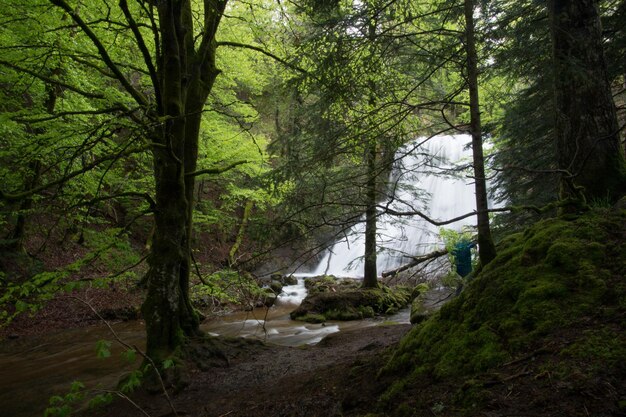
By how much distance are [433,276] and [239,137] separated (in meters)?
7.61

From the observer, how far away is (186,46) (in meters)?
5.78

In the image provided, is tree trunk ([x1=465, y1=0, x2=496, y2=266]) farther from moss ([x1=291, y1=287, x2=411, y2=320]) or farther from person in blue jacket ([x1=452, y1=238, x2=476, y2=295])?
moss ([x1=291, y1=287, x2=411, y2=320])

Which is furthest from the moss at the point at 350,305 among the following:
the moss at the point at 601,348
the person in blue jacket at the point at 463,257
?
the moss at the point at 601,348

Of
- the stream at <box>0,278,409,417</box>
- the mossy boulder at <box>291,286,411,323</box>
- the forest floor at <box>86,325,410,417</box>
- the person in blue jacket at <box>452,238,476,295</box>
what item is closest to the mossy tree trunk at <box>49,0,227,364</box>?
the forest floor at <box>86,325,410,417</box>

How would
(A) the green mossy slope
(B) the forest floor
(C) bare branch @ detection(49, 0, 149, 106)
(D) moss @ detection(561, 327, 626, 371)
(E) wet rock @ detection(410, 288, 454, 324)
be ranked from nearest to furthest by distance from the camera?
(D) moss @ detection(561, 327, 626, 371) → (A) the green mossy slope → (B) the forest floor → (C) bare branch @ detection(49, 0, 149, 106) → (E) wet rock @ detection(410, 288, 454, 324)

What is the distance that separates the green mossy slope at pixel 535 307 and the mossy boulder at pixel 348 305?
749cm

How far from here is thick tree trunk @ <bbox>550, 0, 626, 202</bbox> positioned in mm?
3467

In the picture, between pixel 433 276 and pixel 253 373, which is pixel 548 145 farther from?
pixel 253 373

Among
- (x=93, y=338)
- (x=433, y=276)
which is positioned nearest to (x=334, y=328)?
(x=433, y=276)

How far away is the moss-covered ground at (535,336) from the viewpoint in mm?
1726

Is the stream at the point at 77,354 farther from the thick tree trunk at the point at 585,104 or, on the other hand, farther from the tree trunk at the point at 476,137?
the thick tree trunk at the point at 585,104

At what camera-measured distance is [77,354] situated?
25.1ft

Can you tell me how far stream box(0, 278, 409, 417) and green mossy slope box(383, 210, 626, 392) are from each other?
1.75 m

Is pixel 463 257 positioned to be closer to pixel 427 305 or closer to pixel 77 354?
pixel 427 305
